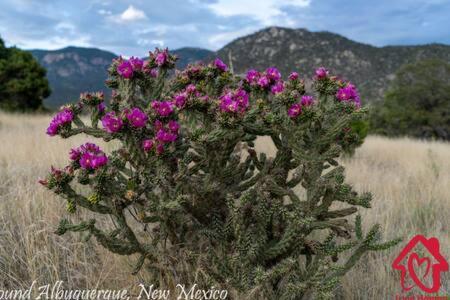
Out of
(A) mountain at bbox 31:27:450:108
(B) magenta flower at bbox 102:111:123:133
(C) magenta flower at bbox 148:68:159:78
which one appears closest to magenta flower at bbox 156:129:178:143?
(B) magenta flower at bbox 102:111:123:133

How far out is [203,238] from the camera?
2906 mm

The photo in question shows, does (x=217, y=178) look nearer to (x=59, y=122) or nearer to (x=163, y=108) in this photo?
(x=163, y=108)

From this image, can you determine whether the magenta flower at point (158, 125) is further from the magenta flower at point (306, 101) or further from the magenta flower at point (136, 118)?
the magenta flower at point (306, 101)

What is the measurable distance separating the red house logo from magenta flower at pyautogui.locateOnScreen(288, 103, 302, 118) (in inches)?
63.7

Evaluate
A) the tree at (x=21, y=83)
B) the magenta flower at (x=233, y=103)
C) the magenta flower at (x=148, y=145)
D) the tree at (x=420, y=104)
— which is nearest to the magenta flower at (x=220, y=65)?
the magenta flower at (x=233, y=103)

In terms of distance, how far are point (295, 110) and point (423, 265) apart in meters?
2.06

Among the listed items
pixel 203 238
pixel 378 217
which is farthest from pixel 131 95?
pixel 378 217

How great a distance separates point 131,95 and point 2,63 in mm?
23172

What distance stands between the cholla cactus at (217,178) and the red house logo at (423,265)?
36.4 inches

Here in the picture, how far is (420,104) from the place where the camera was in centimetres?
2152

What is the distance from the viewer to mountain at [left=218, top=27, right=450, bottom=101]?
41.8 metres

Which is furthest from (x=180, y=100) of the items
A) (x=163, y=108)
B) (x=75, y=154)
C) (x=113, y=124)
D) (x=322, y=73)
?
(x=322, y=73)

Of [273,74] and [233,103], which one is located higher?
[273,74]

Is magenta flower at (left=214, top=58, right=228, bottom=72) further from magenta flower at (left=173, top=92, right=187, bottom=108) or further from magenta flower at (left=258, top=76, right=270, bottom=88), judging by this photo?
magenta flower at (left=173, top=92, right=187, bottom=108)
